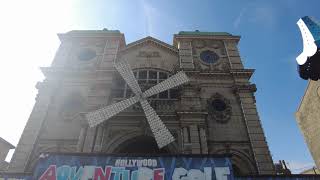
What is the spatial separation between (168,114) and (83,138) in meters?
6.42

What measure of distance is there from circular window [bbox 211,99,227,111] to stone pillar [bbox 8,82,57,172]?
1353 cm

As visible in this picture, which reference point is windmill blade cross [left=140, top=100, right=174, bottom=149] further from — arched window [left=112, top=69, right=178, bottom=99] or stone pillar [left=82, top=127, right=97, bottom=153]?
stone pillar [left=82, top=127, right=97, bottom=153]

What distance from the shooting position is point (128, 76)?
22.3 metres

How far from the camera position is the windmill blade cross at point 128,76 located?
21478mm

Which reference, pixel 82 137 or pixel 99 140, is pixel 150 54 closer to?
pixel 99 140

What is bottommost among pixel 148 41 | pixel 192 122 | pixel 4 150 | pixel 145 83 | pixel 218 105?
pixel 192 122

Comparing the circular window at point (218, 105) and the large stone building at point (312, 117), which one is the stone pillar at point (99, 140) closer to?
the circular window at point (218, 105)

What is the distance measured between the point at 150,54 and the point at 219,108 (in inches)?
357

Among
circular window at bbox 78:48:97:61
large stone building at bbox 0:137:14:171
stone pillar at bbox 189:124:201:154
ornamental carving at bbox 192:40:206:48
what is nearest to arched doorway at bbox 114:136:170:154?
stone pillar at bbox 189:124:201:154

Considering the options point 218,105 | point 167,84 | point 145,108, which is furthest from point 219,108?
point 145,108

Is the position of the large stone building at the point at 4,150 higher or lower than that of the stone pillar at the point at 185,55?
lower

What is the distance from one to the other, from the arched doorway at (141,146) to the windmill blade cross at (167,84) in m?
3.44

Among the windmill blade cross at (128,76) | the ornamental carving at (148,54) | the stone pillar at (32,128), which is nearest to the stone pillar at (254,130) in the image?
the windmill blade cross at (128,76)

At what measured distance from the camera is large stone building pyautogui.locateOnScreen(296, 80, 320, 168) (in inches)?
1248
